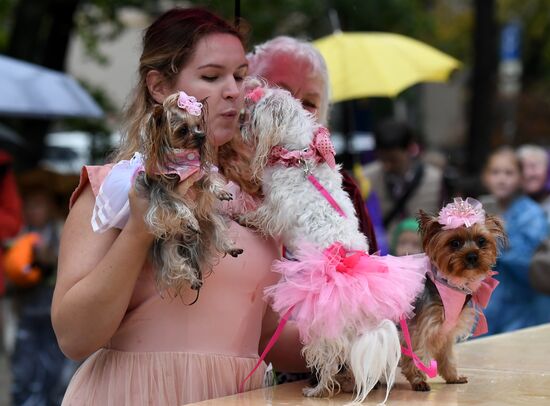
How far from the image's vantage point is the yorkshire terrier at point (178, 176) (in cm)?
244

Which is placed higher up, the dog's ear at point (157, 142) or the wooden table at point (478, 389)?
the dog's ear at point (157, 142)

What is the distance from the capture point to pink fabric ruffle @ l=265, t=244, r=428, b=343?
106 inches

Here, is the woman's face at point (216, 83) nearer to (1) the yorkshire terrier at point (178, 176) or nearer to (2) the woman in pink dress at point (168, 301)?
(2) the woman in pink dress at point (168, 301)

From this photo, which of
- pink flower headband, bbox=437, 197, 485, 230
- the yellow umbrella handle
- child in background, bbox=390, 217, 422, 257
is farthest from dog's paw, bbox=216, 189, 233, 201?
the yellow umbrella handle

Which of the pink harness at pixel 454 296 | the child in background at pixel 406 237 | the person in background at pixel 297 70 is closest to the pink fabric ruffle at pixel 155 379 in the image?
the pink harness at pixel 454 296

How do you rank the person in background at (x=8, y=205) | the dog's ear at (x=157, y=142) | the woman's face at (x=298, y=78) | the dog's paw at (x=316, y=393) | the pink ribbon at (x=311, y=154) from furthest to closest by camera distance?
the person in background at (x=8, y=205) → the woman's face at (x=298, y=78) → the pink ribbon at (x=311, y=154) → the dog's paw at (x=316, y=393) → the dog's ear at (x=157, y=142)

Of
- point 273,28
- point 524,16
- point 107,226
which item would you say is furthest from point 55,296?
point 524,16

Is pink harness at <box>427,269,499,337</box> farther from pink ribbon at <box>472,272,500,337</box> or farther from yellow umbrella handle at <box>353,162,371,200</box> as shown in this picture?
yellow umbrella handle at <box>353,162,371,200</box>

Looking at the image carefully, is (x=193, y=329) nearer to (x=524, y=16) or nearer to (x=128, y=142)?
(x=128, y=142)

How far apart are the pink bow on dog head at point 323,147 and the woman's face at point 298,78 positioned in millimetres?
888

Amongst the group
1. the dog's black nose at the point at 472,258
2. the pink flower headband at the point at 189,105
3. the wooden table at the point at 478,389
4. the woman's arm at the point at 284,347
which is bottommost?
the wooden table at the point at 478,389

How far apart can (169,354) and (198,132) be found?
723 millimetres

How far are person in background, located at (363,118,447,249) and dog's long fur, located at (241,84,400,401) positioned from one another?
5457 mm

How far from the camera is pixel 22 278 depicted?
8.35 metres
